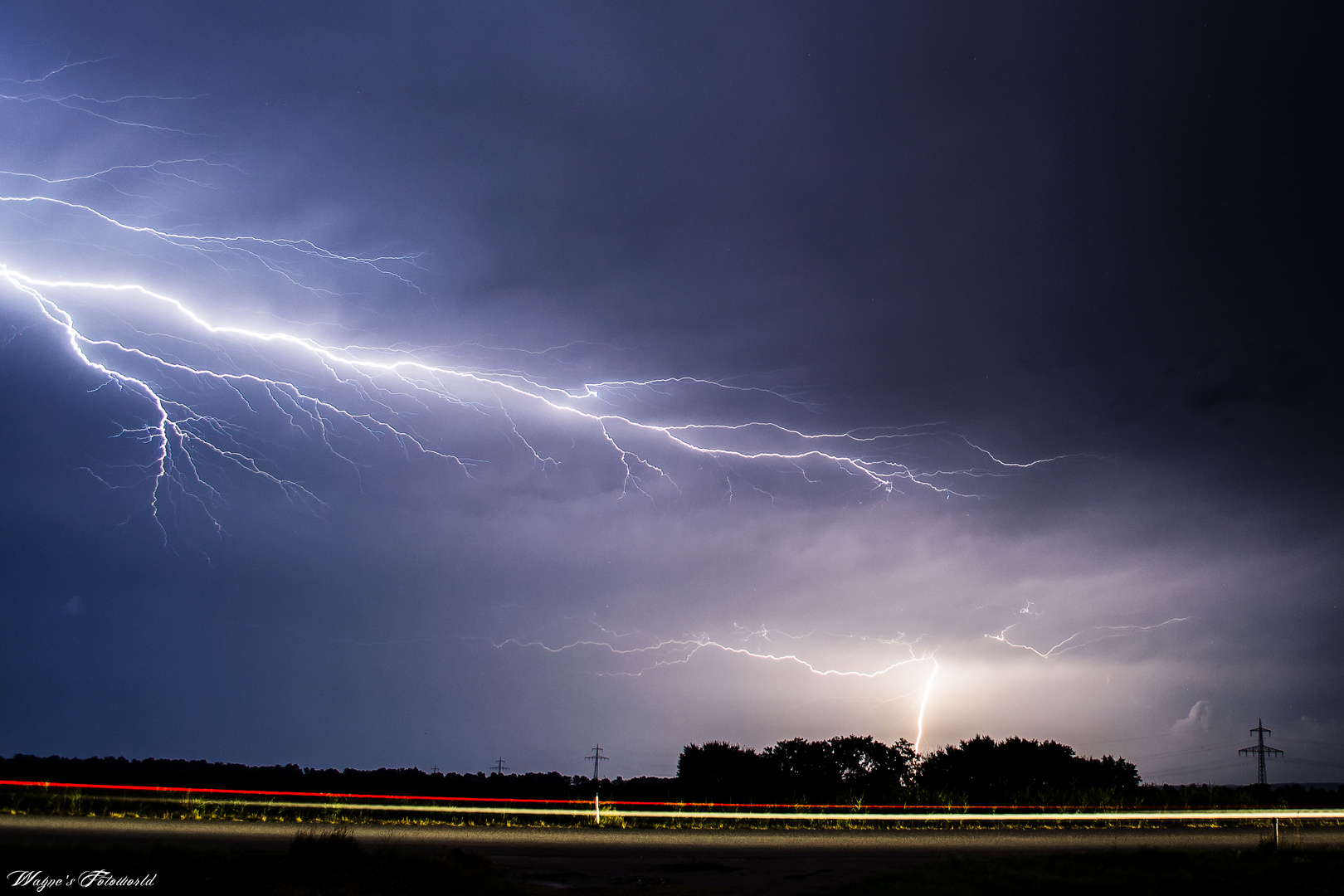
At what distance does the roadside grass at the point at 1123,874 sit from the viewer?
8641mm

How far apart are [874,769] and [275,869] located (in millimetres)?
32400

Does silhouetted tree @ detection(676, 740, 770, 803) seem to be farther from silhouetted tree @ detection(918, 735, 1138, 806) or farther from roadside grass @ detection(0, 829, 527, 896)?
roadside grass @ detection(0, 829, 527, 896)

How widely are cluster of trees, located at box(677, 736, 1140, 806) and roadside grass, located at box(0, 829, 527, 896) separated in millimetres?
21713

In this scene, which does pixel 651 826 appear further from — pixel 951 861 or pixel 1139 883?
pixel 1139 883

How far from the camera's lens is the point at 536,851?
466 inches

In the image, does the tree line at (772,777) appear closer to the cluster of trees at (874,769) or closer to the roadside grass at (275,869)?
the cluster of trees at (874,769)

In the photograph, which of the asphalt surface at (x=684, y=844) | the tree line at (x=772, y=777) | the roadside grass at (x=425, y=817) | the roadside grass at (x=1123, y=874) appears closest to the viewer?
the roadside grass at (x=1123, y=874)

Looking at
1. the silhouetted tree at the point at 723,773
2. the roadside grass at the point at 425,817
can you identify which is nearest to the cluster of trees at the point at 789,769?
the silhouetted tree at the point at 723,773

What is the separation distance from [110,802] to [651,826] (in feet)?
36.4

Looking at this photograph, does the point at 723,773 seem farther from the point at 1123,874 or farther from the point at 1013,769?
the point at 1123,874

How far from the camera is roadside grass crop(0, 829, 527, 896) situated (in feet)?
24.6

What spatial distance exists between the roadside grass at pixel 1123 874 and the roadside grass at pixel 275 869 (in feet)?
13.5

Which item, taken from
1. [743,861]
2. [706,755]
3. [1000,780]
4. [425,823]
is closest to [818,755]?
[706,755]

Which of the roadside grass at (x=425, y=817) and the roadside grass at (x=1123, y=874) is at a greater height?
the roadside grass at (x=1123, y=874)
